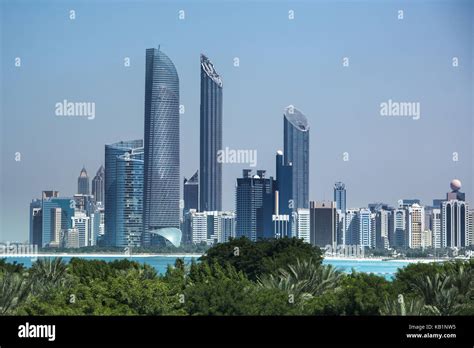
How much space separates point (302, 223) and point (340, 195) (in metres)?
4.56

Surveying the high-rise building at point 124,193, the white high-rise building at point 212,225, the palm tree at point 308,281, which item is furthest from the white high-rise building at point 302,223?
the palm tree at point 308,281

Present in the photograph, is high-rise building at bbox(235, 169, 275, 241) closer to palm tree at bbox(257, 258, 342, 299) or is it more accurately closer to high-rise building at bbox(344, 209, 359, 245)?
high-rise building at bbox(344, 209, 359, 245)

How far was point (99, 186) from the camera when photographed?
58.6m

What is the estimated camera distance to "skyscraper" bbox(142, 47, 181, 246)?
214 ft

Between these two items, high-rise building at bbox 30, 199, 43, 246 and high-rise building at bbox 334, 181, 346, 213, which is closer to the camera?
high-rise building at bbox 30, 199, 43, 246

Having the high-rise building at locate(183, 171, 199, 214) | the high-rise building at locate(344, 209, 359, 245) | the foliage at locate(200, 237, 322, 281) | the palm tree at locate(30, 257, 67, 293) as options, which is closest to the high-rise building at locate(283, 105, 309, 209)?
the high-rise building at locate(344, 209, 359, 245)

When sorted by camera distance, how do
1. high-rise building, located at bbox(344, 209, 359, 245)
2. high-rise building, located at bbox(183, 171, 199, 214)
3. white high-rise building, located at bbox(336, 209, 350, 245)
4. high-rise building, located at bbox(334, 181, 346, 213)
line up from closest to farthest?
high-rise building, located at bbox(334, 181, 346, 213), white high-rise building, located at bbox(336, 209, 350, 245), high-rise building, located at bbox(344, 209, 359, 245), high-rise building, located at bbox(183, 171, 199, 214)

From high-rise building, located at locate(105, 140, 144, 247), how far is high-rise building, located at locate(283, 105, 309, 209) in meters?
13.8

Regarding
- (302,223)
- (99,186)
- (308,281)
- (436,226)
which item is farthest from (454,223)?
(308,281)

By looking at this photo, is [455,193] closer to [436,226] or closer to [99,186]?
[436,226]
